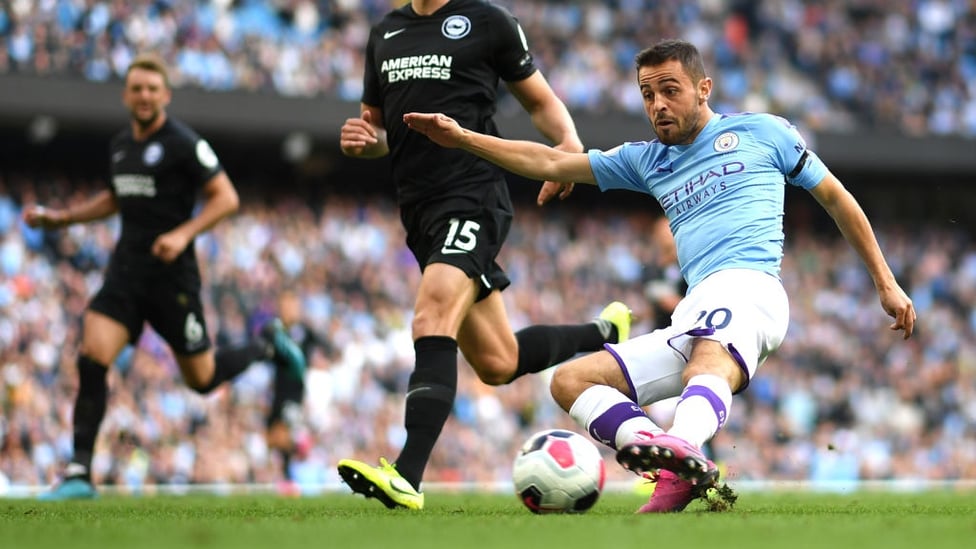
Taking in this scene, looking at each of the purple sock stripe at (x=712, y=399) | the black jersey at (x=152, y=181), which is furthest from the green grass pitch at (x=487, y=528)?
the black jersey at (x=152, y=181)

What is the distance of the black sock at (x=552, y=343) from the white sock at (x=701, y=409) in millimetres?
1921

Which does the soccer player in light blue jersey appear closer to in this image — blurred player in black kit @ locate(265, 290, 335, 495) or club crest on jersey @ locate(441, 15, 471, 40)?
club crest on jersey @ locate(441, 15, 471, 40)

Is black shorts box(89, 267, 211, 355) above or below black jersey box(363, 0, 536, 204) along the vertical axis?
below

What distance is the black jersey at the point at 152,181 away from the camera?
8.23 meters

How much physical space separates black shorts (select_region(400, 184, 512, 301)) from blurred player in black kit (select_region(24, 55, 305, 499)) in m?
2.28

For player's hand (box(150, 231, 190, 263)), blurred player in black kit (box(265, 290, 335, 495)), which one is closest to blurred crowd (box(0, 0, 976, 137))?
blurred player in black kit (box(265, 290, 335, 495))

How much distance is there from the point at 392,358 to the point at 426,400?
1051 cm

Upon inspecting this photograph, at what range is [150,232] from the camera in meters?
8.26

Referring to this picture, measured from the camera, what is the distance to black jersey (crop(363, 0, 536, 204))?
616 cm

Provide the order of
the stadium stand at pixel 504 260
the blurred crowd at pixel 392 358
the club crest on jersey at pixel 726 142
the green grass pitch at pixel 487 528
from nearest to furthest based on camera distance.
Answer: the green grass pitch at pixel 487 528 < the club crest on jersey at pixel 726 142 < the blurred crowd at pixel 392 358 < the stadium stand at pixel 504 260

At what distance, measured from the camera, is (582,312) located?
730 inches

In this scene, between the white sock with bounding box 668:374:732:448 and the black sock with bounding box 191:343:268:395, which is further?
the black sock with bounding box 191:343:268:395

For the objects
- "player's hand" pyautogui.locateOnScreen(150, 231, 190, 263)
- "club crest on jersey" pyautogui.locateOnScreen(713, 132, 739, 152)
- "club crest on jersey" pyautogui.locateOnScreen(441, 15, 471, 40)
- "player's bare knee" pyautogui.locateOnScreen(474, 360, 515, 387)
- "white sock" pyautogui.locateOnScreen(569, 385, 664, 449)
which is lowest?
"player's bare knee" pyautogui.locateOnScreen(474, 360, 515, 387)

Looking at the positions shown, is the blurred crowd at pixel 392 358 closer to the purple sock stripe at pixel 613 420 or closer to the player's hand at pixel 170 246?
the player's hand at pixel 170 246
